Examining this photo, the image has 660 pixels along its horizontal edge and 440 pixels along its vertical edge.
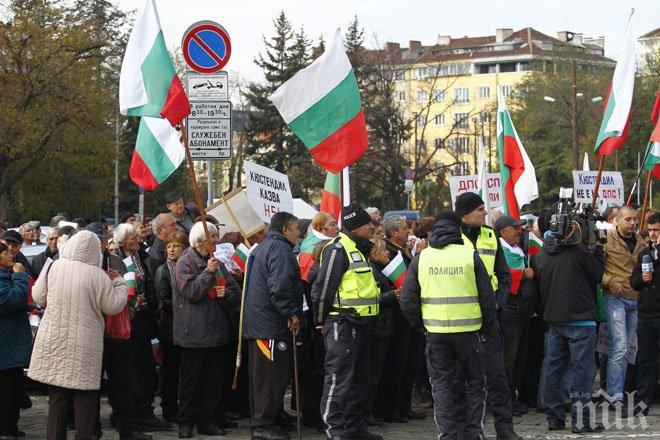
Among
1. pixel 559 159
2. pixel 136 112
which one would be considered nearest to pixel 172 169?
pixel 136 112

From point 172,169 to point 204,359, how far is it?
2305 millimetres

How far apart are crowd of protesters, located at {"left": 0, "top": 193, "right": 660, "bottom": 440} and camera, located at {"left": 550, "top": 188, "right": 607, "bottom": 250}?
21cm

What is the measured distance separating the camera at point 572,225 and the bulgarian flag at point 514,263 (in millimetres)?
870

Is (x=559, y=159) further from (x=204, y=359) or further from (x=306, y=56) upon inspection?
(x=204, y=359)

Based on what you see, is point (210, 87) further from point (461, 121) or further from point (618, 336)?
point (461, 121)

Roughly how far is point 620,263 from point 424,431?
2.67 metres

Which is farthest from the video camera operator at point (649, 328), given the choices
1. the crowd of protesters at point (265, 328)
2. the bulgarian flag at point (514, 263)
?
the bulgarian flag at point (514, 263)

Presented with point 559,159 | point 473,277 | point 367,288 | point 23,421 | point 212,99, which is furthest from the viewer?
point 559,159

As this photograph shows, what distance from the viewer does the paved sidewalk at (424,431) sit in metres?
10.3

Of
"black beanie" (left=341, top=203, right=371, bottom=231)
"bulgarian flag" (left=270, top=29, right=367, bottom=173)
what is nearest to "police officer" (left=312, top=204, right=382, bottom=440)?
"black beanie" (left=341, top=203, right=371, bottom=231)

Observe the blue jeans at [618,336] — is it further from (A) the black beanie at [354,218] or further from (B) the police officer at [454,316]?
(A) the black beanie at [354,218]

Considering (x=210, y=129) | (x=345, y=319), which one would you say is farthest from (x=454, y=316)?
(x=210, y=129)

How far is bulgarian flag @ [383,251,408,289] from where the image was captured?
36.3 feet

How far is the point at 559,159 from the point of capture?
7081cm
